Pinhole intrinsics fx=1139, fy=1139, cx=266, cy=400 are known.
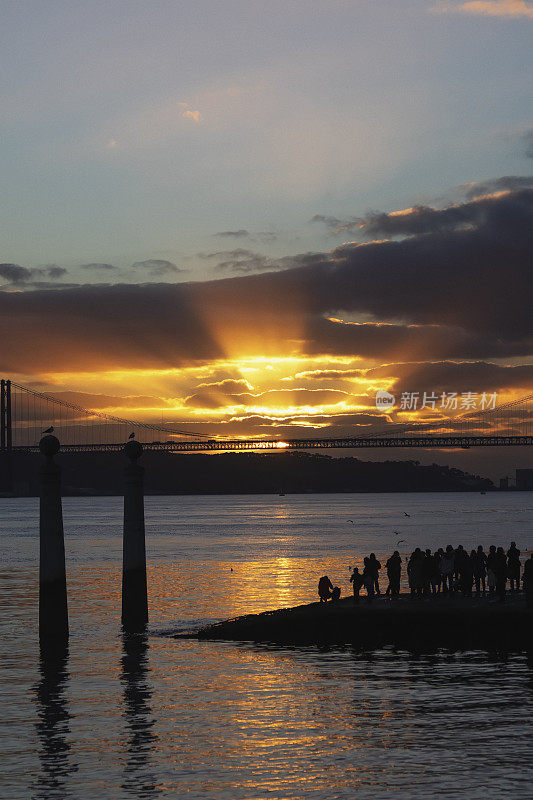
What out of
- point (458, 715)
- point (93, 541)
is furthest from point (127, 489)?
point (93, 541)

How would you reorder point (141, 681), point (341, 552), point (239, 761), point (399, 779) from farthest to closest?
point (341, 552) < point (141, 681) < point (239, 761) < point (399, 779)

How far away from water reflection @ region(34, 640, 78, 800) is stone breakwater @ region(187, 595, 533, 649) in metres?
5.42

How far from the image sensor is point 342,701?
24.9 metres

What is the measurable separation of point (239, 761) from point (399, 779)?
9.87 feet

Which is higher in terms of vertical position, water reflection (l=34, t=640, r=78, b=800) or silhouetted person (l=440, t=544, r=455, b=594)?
silhouetted person (l=440, t=544, r=455, b=594)

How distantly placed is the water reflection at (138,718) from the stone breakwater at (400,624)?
3.16m

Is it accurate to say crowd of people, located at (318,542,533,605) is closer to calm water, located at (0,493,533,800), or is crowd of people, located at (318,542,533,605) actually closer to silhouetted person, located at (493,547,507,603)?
silhouetted person, located at (493,547,507,603)

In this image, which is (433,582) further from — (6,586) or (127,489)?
(6,586)

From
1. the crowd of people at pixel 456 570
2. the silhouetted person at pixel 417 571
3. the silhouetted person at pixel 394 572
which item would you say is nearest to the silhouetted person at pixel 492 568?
the crowd of people at pixel 456 570

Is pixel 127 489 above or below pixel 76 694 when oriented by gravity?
above

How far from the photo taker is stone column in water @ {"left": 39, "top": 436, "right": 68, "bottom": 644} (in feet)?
98.6

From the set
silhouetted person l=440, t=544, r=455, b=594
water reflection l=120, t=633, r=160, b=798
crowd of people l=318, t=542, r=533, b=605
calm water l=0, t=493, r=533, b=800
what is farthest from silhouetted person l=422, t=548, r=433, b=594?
water reflection l=120, t=633, r=160, b=798

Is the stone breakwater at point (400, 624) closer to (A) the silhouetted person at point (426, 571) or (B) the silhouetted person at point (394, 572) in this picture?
(B) the silhouetted person at point (394, 572)

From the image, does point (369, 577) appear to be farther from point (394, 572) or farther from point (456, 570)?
point (456, 570)
